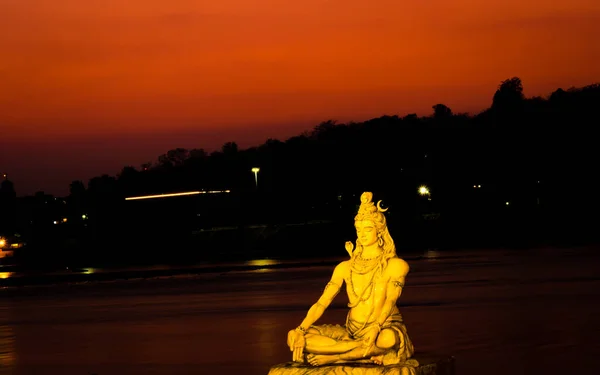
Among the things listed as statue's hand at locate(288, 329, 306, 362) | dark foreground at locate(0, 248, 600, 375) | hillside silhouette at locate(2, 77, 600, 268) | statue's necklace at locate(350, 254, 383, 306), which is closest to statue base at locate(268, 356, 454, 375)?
statue's hand at locate(288, 329, 306, 362)

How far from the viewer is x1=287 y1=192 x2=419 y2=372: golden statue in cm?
1129

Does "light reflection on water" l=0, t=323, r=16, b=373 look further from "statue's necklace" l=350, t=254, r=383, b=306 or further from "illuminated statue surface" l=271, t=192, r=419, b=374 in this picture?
"statue's necklace" l=350, t=254, r=383, b=306

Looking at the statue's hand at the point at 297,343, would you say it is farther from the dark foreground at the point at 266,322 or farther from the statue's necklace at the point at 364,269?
the dark foreground at the point at 266,322

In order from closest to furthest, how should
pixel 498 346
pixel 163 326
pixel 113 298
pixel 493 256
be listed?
pixel 498 346 < pixel 163 326 < pixel 113 298 < pixel 493 256

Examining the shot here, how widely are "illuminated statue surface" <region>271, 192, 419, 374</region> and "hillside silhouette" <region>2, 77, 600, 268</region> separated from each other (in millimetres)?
66824

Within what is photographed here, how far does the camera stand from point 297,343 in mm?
11516

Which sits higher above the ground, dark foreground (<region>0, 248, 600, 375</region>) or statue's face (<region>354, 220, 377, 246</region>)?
statue's face (<region>354, 220, 377, 246</region>)

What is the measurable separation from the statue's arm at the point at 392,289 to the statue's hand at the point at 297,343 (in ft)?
2.26

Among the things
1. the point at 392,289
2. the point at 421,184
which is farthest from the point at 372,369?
the point at 421,184

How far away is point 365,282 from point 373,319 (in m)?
0.33

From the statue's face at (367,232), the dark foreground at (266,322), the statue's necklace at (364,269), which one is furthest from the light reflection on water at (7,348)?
the statue's face at (367,232)

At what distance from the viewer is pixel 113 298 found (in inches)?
1389

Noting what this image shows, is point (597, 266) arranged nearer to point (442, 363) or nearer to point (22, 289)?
point (22, 289)

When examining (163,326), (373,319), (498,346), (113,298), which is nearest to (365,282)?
(373,319)
